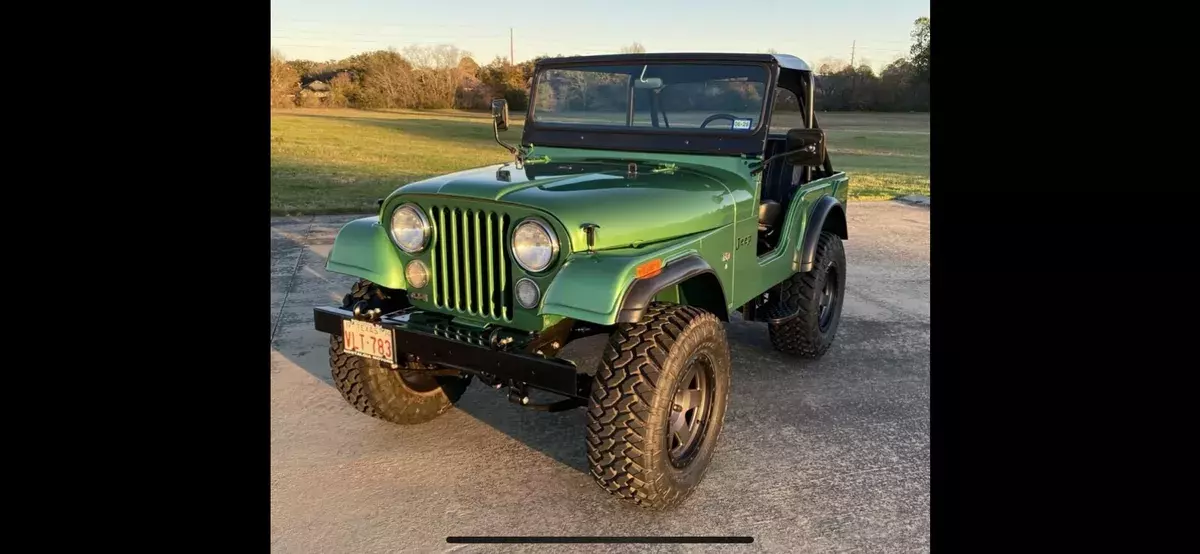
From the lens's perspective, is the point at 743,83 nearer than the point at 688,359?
No

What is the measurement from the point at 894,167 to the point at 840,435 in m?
18.6

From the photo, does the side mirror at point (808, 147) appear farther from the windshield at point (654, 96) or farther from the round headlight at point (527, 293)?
the round headlight at point (527, 293)

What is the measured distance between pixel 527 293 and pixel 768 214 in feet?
6.67

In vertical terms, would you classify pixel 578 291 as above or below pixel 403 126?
below

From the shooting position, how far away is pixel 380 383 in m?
3.79

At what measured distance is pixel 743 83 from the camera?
4.31m

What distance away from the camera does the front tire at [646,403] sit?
9.82 feet

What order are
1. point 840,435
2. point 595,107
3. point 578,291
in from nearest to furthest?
1. point 578,291
2. point 840,435
3. point 595,107

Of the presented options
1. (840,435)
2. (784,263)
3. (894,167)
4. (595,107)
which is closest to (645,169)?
(595,107)

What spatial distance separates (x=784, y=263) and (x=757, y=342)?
3.50 ft

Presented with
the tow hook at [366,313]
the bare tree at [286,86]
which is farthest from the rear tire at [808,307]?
the bare tree at [286,86]

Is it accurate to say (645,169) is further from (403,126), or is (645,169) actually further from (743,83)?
(403,126)

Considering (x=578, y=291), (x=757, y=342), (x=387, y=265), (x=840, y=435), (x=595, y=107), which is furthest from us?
(x=757, y=342)

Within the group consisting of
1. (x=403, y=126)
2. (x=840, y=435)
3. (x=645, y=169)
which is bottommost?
(x=840, y=435)
